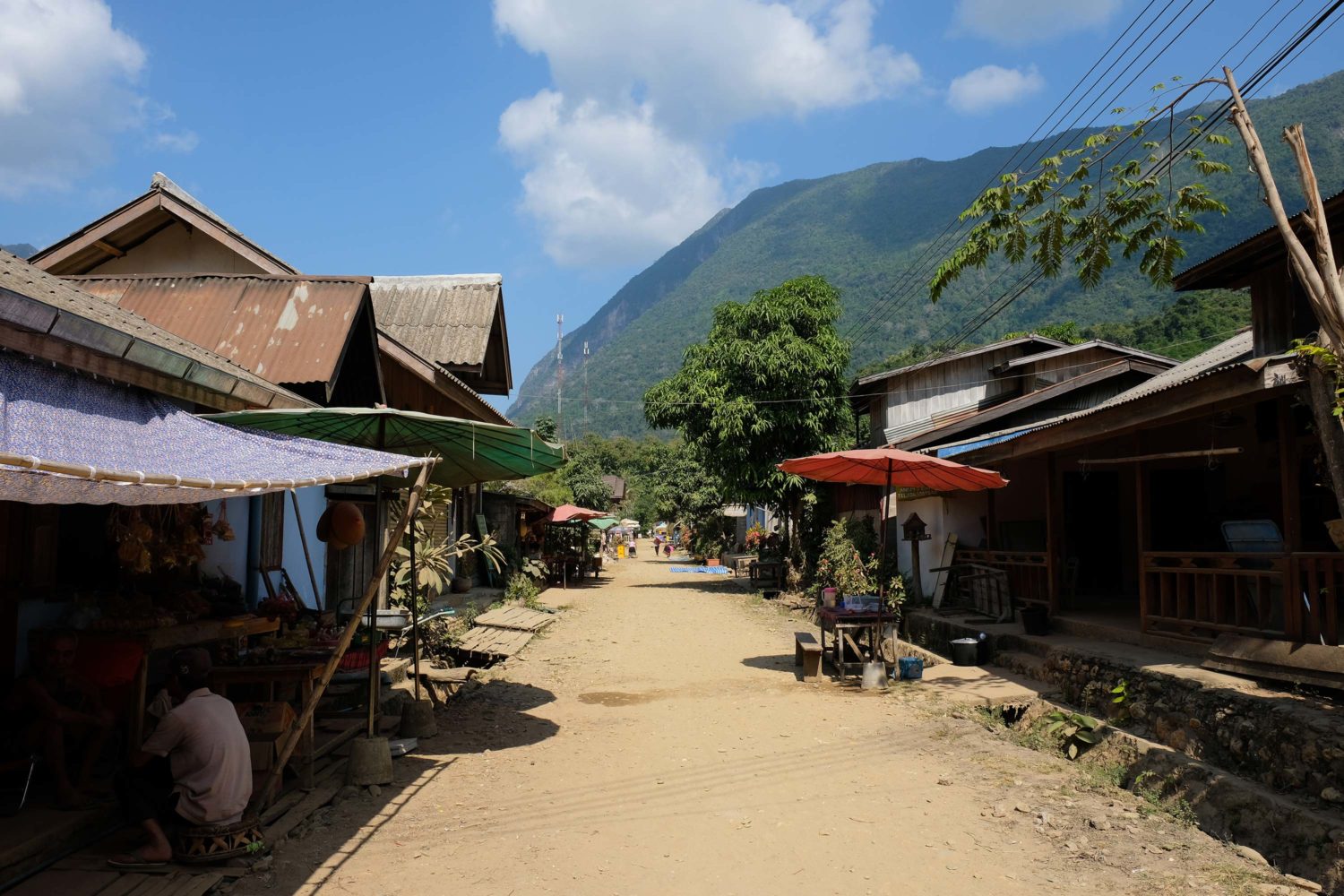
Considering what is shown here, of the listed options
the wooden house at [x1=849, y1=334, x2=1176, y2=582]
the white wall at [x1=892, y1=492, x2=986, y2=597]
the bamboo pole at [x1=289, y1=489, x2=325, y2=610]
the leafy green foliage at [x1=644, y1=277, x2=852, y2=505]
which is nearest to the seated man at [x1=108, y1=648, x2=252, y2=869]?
the bamboo pole at [x1=289, y1=489, x2=325, y2=610]

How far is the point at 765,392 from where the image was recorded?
1038 inches

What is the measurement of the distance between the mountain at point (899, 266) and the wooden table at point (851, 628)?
628 cm

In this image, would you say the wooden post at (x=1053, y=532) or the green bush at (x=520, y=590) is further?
the green bush at (x=520, y=590)

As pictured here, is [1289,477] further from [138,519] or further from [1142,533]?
[138,519]

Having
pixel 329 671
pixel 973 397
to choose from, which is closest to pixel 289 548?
pixel 329 671

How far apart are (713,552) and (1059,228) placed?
116 feet

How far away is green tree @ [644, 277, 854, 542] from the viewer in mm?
25984

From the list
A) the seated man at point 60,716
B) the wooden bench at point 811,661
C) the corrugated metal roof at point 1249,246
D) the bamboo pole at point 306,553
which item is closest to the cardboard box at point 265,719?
the seated man at point 60,716

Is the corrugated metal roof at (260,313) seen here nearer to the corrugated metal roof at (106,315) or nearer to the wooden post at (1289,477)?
the corrugated metal roof at (106,315)

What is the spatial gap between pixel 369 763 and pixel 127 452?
3.23 metres

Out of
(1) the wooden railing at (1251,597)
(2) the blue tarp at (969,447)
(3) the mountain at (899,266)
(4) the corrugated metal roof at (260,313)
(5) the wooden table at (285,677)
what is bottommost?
(5) the wooden table at (285,677)

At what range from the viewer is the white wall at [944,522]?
53.9ft

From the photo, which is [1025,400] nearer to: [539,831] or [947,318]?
[539,831]

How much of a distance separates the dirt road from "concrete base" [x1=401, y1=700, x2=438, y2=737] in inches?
6.9
